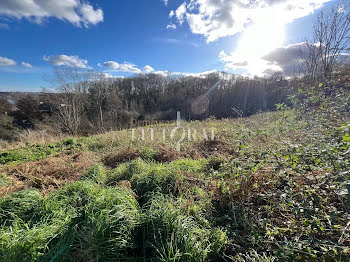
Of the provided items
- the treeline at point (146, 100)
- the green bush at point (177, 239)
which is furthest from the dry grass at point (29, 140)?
the green bush at point (177, 239)

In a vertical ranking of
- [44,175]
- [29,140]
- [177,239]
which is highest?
[177,239]

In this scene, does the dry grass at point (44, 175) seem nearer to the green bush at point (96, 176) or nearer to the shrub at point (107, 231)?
the green bush at point (96, 176)

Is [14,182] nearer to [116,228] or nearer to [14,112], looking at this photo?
[116,228]

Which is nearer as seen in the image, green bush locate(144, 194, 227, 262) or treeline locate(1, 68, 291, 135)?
green bush locate(144, 194, 227, 262)

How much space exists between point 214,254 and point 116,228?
1.04m

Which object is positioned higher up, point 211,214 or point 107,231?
point 107,231

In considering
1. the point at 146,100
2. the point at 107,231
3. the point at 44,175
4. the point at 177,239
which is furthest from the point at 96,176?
the point at 146,100

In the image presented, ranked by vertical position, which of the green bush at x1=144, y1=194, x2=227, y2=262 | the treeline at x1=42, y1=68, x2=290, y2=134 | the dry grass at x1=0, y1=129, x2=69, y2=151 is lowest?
the dry grass at x1=0, y1=129, x2=69, y2=151

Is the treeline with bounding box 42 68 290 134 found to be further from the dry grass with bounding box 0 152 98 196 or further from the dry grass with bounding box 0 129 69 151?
the dry grass with bounding box 0 152 98 196

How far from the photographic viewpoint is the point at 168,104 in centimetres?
2531

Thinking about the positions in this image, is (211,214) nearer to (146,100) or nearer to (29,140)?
(29,140)

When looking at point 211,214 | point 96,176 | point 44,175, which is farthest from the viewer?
point 44,175

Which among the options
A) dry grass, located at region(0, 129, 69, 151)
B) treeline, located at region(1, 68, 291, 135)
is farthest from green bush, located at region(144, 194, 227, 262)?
treeline, located at region(1, 68, 291, 135)

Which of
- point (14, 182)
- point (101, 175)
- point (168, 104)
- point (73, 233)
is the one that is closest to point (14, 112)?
point (168, 104)
